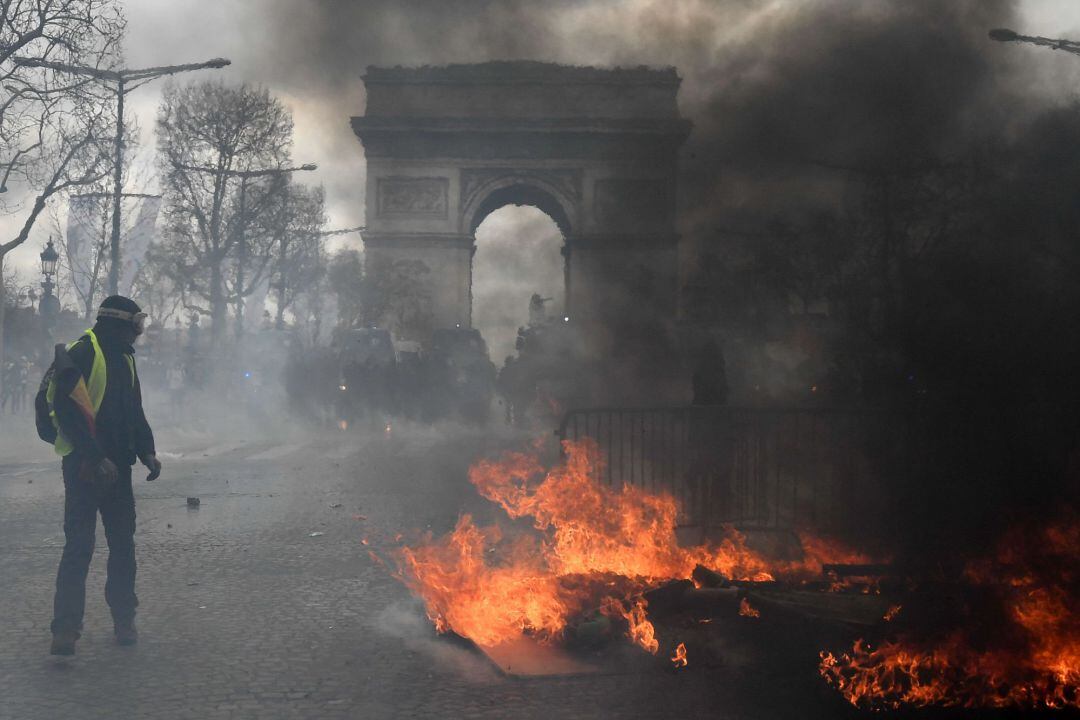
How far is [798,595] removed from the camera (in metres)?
4.91

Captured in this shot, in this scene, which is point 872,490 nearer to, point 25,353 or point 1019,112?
point 1019,112

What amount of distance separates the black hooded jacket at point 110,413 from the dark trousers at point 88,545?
3.2 inches

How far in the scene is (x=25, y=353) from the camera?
29.6m

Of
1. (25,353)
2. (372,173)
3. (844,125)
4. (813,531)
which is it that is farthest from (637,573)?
(372,173)

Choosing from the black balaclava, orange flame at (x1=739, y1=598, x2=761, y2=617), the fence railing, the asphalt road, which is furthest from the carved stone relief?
orange flame at (x1=739, y1=598, x2=761, y2=617)

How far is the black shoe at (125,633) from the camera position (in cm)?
516

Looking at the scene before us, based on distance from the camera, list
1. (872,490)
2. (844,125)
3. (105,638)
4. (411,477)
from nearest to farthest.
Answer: (105,638)
(872,490)
(844,125)
(411,477)

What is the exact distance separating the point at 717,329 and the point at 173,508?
17.4 ft

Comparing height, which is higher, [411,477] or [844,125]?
[844,125]

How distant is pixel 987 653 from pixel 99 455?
3771 millimetres

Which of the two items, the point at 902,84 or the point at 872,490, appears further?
the point at 902,84

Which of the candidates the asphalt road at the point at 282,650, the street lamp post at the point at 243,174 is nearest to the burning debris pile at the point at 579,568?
the asphalt road at the point at 282,650

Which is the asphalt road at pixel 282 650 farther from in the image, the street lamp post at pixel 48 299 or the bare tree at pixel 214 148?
the bare tree at pixel 214 148

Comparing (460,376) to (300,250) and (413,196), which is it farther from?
(300,250)
